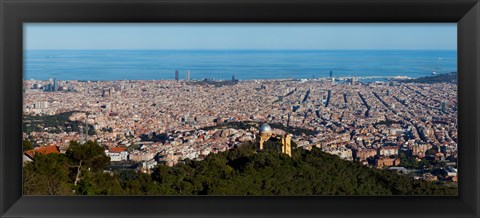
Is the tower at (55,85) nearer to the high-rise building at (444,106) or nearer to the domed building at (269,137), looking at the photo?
the domed building at (269,137)

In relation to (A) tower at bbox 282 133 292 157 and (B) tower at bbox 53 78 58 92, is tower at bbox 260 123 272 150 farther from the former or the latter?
(B) tower at bbox 53 78 58 92

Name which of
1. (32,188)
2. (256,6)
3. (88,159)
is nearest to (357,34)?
(256,6)

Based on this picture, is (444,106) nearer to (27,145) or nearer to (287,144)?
(287,144)

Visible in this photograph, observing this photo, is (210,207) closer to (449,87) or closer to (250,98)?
(250,98)

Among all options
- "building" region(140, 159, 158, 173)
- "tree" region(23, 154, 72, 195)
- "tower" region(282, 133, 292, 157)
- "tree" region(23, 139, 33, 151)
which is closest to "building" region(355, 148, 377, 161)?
"tower" region(282, 133, 292, 157)

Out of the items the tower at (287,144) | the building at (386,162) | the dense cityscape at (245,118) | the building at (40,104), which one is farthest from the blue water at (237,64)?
the building at (386,162)
